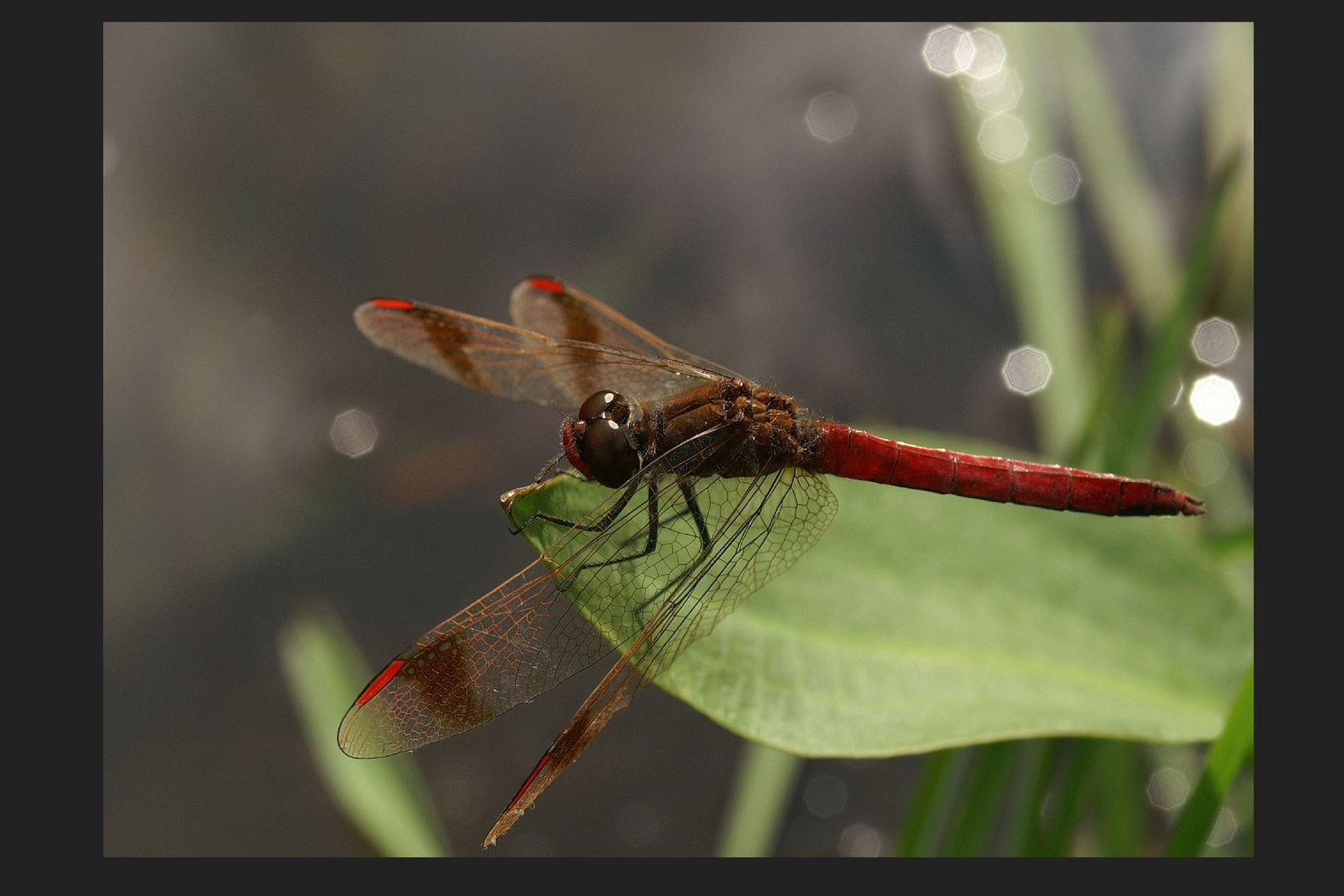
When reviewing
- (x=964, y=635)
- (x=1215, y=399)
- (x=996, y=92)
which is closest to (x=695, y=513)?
(x=964, y=635)

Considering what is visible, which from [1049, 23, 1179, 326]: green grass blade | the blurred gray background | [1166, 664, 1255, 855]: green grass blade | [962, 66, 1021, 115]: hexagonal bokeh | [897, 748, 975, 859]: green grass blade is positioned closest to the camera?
[1166, 664, 1255, 855]: green grass blade

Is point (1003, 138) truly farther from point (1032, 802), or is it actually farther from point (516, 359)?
point (1032, 802)

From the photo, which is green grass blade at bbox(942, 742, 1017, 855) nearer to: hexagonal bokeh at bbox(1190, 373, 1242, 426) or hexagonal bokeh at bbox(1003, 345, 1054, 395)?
hexagonal bokeh at bbox(1003, 345, 1054, 395)

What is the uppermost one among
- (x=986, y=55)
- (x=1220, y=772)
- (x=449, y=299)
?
(x=986, y=55)

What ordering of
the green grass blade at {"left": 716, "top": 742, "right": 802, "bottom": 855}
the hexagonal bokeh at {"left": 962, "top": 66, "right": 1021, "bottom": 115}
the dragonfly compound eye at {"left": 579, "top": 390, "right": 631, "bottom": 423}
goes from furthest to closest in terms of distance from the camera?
the hexagonal bokeh at {"left": 962, "top": 66, "right": 1021, "bottom": 115} < the green grass blade at {"left": 716, "top": 742, "right": 802, "bottom": 855} < the dragonfly compound eye at {"left": 579, "top": 390, "right": 631, "bottom": 423}

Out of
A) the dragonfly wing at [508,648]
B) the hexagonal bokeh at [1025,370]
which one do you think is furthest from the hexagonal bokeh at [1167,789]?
the dragonfly wing at [508,648]

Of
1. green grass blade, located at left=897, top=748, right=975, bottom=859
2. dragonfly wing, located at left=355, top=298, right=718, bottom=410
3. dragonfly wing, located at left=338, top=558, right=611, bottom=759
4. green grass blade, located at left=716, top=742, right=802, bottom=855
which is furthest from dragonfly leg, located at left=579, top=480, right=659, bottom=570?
green grass blade, located at left=716, top=742, right=802, bottom=855
